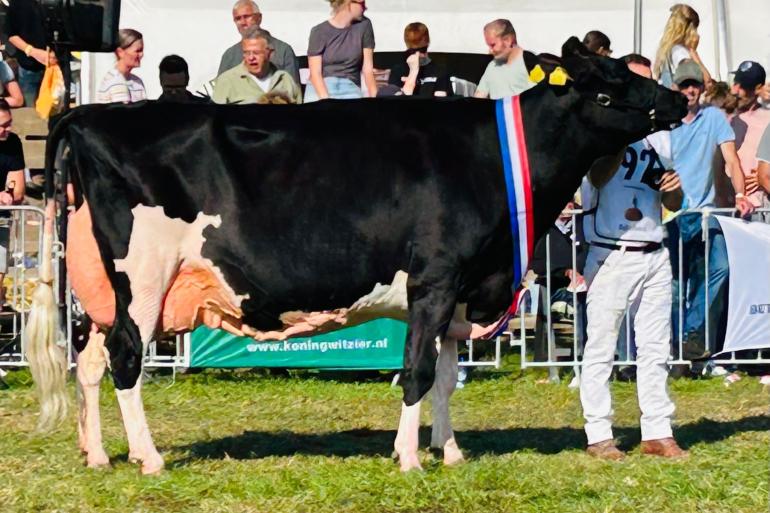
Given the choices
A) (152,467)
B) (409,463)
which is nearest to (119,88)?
(152,467)

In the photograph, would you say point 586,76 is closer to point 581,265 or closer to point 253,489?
point 253,489

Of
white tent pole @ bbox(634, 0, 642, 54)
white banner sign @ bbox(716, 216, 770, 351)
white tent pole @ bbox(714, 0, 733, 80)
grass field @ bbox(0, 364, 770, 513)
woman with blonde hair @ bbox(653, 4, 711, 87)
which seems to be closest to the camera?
grass field @ bbox(0, 364, 770, 513)

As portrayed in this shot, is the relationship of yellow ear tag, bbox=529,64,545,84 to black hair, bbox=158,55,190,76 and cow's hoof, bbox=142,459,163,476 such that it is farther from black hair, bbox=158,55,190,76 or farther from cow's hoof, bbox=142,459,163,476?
black hair, bbox=158,55,190,76

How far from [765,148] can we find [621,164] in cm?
394

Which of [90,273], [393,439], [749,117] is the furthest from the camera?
[749,117]

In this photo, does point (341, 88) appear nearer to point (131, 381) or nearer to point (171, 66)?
point (171, 66)

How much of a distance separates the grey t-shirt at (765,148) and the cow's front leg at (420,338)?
4813 millimetres

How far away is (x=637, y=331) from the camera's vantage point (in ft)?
30.5

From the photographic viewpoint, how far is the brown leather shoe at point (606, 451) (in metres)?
9.07

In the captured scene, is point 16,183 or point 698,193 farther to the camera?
point 16,183

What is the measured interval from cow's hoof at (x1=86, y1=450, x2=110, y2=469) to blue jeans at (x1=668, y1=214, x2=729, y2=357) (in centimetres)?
517

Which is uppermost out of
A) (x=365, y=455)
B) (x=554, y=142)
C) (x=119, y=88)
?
(x=119, y=88)

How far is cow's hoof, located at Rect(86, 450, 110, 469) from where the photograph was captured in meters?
8.84

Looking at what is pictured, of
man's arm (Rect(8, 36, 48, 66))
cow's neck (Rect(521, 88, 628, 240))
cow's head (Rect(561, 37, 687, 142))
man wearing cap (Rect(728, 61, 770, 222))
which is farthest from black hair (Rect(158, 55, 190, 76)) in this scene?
man wearing cap (Rect(728, 61, 770, 222))
